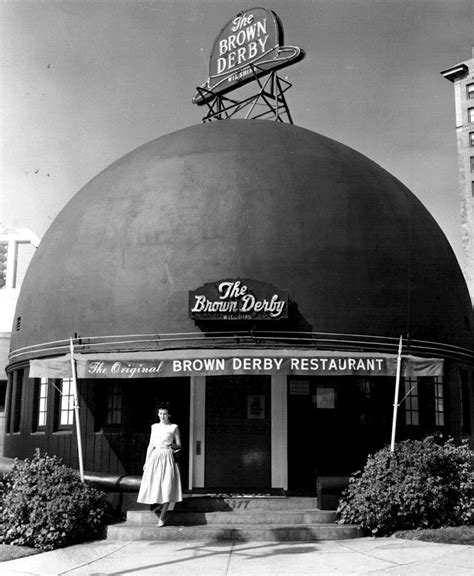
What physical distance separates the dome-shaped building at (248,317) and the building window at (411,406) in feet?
0.15

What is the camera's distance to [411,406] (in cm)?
1550

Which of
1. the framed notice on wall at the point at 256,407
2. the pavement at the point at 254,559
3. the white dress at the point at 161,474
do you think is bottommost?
the pavement at the point at 254,559

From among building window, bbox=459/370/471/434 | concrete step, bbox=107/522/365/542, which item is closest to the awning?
concrete step, bbox=107/522/365/542

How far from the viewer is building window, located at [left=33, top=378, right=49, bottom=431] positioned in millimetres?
16422

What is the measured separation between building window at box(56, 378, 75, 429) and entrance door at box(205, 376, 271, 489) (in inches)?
128

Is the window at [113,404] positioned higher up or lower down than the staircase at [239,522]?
higher up

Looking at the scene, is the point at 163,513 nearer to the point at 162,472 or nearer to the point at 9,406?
the point at 162,472

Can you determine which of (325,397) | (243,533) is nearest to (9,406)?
(325,397)

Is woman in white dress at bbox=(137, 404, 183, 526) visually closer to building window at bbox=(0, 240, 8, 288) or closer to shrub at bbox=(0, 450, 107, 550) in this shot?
shrub at bbox=(0, 450, 107, 550)

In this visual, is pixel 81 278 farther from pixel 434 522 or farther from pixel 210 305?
pixel 434 522

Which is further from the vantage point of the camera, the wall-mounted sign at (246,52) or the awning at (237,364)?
the wall-mounted sign at (246,52)

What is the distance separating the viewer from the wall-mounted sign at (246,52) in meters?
19.4

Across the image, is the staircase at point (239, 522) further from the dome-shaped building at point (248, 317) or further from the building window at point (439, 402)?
the building window at point (439, 402)

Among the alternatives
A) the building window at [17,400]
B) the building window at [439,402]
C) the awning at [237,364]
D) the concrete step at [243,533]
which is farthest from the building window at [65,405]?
the building window at [439,402]
